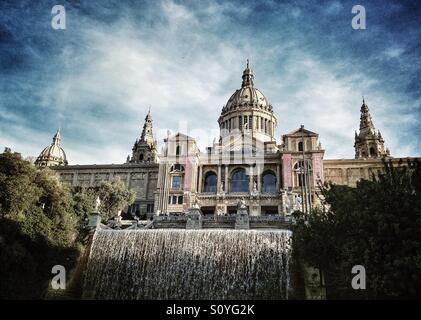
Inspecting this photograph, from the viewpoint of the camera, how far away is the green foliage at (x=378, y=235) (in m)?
14.4

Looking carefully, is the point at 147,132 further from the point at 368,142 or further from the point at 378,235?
the point at 378,235

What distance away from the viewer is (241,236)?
82.0 feet

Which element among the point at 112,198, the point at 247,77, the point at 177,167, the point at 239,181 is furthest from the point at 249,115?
the point at 112,198

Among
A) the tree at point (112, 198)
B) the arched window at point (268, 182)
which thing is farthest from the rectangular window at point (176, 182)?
the arched window at point (268, 182)

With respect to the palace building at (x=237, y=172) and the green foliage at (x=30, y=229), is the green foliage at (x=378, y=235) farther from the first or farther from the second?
the palace building at (x=237, y=172)

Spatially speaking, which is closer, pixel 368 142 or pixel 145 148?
pixel 368 142

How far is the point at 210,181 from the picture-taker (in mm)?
53406

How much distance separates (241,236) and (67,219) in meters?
11.3

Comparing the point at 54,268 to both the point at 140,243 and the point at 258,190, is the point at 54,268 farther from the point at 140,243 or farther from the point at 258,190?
the point at 258,190

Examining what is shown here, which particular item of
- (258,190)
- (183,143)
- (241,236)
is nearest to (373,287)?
(241,236)

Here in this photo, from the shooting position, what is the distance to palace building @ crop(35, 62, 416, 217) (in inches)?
1860

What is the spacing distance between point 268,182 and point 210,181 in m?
7.65

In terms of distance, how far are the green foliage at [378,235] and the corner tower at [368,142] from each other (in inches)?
1606
